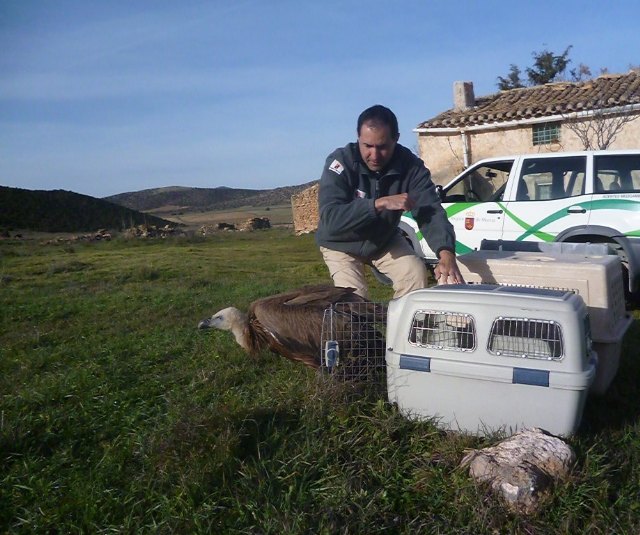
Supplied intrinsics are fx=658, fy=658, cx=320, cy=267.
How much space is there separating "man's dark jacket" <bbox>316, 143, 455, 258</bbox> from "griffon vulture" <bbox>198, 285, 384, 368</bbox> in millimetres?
388

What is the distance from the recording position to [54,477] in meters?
3.08

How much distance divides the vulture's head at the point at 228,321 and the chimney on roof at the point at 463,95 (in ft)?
51.2

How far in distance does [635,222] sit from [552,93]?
1188 centimetres

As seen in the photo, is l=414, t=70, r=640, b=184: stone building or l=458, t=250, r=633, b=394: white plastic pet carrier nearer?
l=458, t=250, r=633, b=394: white plastic pet carrier

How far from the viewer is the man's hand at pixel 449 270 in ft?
12.9

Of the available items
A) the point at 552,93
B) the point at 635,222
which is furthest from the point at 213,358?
the point at 552,93

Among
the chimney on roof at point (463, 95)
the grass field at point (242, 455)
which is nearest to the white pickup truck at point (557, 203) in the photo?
the grass field at point (242, 455)

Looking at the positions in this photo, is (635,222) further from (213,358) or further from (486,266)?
(213,358)

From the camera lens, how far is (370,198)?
4430mm

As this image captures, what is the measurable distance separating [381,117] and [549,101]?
14388mm

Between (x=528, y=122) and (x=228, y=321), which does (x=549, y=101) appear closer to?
(x=528, y=122)

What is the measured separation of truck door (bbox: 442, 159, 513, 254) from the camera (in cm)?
848

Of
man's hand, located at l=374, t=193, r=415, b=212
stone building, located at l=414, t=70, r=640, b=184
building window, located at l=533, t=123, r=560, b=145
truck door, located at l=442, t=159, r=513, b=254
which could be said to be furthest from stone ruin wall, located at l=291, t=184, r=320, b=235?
man's hand, located at l=374, t=193, r=415, b=212

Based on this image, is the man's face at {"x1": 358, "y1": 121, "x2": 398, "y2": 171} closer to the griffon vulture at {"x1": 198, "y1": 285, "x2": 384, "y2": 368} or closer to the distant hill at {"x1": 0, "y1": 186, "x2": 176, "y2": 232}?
the griffon vulture at {"x1": 198, "y1": 285, "x2": 384, "y2": 368}
